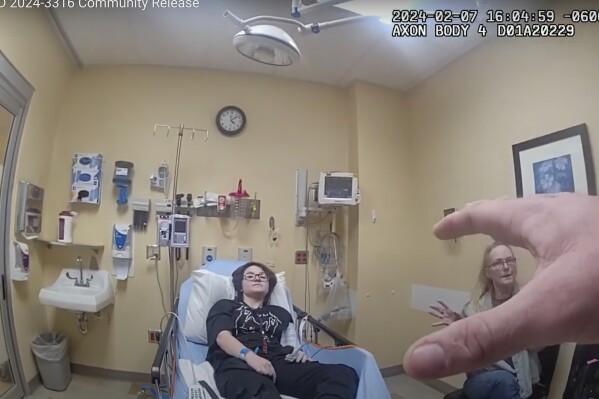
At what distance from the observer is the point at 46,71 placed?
1.82 metres

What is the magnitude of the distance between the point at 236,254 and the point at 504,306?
205 cm

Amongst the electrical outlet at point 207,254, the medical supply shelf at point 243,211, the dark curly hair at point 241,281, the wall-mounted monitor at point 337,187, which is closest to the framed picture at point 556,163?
the wall-mounted monitor at point 337,187

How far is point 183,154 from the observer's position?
2143mm

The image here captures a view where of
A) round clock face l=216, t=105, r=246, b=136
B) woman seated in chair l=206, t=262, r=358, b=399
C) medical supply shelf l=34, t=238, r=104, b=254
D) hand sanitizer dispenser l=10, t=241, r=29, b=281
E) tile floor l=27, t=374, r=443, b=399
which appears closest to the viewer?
woman seated in chair l=206, t=262, r=358, b=399

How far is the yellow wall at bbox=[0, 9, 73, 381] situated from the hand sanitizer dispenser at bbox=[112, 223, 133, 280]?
1.58 feet

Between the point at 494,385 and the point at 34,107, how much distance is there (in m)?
2.99

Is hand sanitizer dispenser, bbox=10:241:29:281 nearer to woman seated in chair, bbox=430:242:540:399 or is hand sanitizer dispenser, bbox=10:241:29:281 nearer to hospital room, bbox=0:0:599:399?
hospital room, bbox=0:0:599:399

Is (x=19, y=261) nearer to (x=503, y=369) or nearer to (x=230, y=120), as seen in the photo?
(x=230, y=120)

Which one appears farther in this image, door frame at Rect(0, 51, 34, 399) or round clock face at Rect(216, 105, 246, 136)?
round clock face at Rect(216, 105, 246, 136)

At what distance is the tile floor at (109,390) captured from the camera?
1758mm

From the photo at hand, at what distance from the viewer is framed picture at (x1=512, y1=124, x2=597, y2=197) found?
4.20ft

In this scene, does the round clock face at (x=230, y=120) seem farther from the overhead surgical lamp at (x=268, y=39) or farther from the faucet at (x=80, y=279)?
the faucet at (x=80, y=279)

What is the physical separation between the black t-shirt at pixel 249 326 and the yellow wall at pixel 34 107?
1.33 meters

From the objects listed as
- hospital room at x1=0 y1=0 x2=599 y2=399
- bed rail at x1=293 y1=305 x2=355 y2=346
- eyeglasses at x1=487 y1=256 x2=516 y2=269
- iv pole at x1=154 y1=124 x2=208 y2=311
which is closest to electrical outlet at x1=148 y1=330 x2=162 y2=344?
hospital room at x1=0 y1=0 x2=599 y2=399
